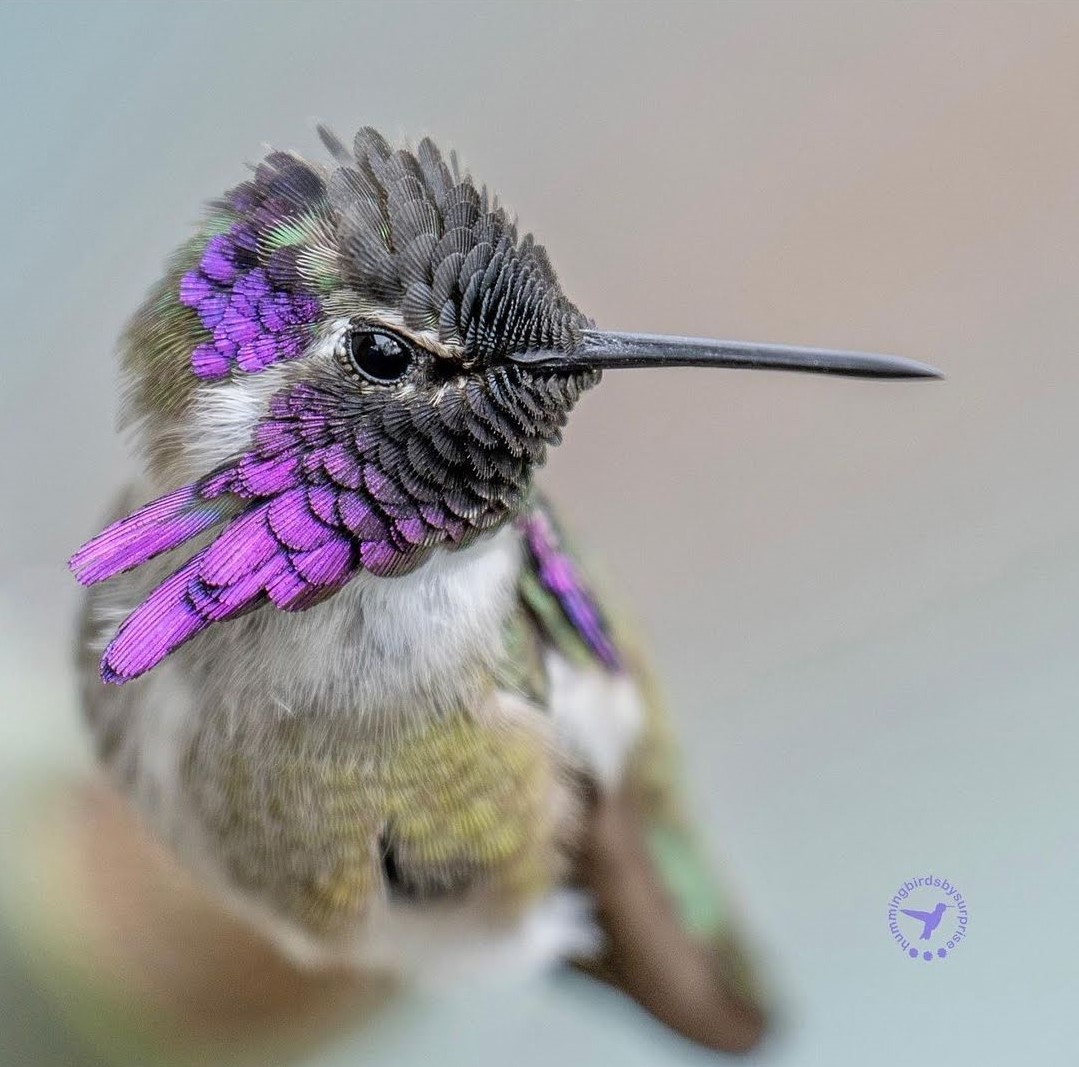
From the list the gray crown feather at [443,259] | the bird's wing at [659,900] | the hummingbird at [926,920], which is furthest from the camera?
the hummingbird at [926,920]

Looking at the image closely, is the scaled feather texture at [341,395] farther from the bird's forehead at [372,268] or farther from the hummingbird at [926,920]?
the hummingbird at [926,920]

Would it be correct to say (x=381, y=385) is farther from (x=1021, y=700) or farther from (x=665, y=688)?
(x=1021, y=700)

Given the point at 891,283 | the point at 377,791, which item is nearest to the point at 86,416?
the point at 377,791

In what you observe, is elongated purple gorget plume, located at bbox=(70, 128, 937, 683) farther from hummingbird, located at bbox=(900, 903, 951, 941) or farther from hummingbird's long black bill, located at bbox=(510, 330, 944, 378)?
hummingbird, located at bbox=(900, 903, 951, 941)

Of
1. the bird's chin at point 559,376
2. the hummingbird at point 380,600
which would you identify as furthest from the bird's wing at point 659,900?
the bird's chin at point 559,376

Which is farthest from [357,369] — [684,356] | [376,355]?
[684,356]

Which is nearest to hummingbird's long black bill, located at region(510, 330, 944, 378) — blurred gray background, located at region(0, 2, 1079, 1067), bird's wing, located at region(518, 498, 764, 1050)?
bird's wing, located at region(518, 498, 764, 1050)
